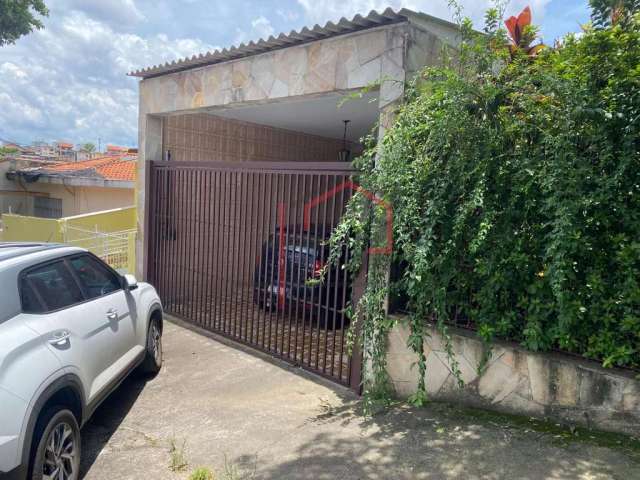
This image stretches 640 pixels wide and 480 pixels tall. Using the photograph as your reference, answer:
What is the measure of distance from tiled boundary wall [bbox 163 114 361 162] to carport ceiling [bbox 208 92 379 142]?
226 millimetres

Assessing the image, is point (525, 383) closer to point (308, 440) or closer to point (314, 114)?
point (308, 440)

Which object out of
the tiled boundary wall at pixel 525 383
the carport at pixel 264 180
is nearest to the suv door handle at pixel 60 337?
the carport at pixel 264 180

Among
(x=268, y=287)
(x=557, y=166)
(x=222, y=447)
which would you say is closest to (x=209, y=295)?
(x=268, y=287)

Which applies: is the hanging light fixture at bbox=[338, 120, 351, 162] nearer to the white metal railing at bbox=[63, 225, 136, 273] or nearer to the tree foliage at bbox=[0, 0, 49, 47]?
the white metal railing at bbox=[63, 225, 136, 273]

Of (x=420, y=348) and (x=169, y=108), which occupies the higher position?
(x=169, y=108)

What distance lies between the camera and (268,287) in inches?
249

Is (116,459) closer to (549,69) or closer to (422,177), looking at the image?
(422,177)

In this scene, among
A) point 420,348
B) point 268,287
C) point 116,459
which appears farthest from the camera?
point 268,287

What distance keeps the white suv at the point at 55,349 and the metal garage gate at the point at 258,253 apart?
76.1 inches

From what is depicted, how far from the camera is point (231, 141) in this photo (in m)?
9.06

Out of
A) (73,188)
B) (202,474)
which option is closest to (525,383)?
(202,474)

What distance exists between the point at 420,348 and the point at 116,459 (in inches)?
104

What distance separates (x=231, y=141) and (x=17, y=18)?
13.9 metres

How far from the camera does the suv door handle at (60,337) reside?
3.03 metres
